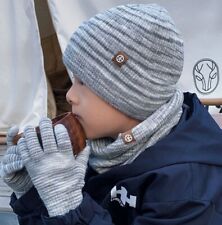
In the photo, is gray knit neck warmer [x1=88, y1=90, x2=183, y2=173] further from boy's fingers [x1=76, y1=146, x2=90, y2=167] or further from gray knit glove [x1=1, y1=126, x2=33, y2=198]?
gray knit glove [x1=1, y1=126, x2=33, y2=198]

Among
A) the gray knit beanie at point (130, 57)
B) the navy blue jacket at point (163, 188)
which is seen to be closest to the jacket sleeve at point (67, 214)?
the navy blue jacket at point (163, 188)

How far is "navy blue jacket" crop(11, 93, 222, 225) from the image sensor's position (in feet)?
3.50

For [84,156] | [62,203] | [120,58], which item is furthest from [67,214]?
[120,58]

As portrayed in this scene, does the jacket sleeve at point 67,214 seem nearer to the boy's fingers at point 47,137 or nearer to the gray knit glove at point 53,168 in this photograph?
the gray knit glove at point 53,168

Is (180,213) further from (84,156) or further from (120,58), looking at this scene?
(120,58)

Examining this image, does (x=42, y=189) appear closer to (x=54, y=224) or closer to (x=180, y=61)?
(x=54, y=224)

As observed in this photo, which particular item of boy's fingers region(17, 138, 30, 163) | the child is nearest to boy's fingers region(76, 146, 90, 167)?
the child

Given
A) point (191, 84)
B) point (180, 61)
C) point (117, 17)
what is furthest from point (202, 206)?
point (191, 84)

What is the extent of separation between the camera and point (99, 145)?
1225 millimetres

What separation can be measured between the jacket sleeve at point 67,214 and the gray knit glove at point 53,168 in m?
0.02

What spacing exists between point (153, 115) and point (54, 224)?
323 mm

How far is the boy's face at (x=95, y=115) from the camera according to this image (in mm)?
1158

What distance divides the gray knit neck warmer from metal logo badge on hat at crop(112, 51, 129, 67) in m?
0.14

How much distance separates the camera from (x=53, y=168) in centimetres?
108
